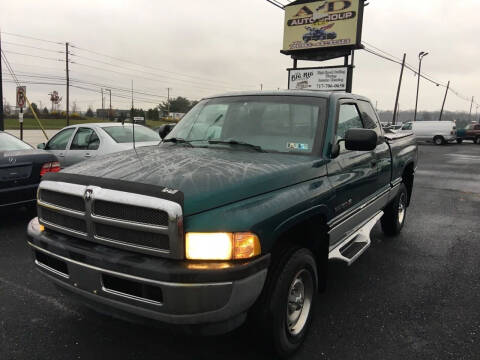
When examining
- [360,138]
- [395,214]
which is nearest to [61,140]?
[395,214]

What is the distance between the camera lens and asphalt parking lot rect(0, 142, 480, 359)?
2.75 metres

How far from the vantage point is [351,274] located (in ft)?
13.8

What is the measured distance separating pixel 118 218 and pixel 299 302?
4.86ft

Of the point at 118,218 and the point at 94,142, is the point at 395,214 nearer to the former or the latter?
the point at 118,218

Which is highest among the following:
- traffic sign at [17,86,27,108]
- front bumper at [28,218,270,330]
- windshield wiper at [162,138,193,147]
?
traffic sign at [17,86,27,108]

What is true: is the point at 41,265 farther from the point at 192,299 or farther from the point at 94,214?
the point at 192,299

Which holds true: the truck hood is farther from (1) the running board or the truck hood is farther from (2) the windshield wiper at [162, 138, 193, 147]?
(1) the running board

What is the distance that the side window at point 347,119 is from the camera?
3477 mm

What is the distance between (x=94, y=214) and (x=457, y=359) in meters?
2.73

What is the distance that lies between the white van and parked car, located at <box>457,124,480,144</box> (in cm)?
268

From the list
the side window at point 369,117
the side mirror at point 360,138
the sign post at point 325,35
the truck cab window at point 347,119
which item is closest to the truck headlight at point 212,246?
the side mirror at point 360,138

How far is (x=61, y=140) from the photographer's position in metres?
8.73

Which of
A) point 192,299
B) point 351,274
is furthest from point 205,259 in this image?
point 351,274

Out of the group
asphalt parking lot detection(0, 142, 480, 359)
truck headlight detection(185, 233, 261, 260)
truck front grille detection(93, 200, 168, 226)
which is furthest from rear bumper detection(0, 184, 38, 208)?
truck headlight detection(185, 233, 261, 260)
